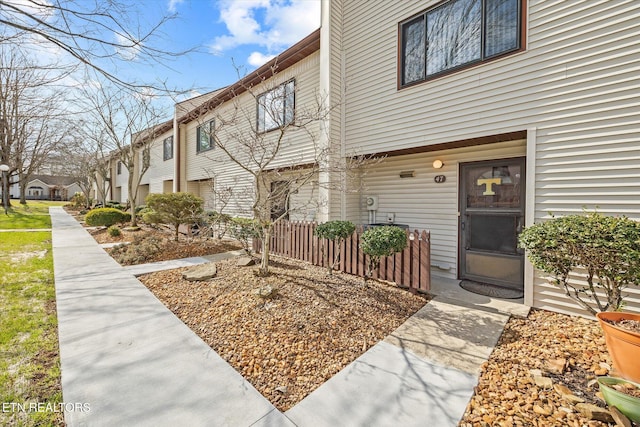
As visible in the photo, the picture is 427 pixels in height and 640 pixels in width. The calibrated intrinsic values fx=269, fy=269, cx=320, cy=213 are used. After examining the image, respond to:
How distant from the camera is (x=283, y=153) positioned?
7.89 meters

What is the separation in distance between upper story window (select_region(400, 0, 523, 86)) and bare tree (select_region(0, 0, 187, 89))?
4.29 m

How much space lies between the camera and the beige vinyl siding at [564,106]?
3445 mm

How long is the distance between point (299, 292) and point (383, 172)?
12.8 ft

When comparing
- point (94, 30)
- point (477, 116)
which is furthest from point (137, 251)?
point (477, 116)

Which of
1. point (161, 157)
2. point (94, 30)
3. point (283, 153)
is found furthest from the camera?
point (161, 157)

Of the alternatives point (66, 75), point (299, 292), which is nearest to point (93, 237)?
point (66, 75)

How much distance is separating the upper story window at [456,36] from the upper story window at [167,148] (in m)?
13.4

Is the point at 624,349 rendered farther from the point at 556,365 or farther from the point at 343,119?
the point at 343,119

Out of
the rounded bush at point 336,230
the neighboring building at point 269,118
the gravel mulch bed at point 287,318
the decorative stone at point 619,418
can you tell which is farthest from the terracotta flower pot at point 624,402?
the neighboring building at point 269,118

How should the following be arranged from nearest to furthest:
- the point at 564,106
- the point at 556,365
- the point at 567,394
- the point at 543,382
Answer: the point at 567,394, the point at 543,382, the point at 556,365, the point at 564,106

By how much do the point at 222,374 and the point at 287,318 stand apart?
43.5 inches

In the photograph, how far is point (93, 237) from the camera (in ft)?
32.3

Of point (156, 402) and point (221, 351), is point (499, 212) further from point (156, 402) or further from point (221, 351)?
point (156, 402)

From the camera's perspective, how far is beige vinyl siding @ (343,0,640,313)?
11.3 ft
